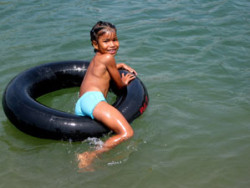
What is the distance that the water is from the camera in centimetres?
369

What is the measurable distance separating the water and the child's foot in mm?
78

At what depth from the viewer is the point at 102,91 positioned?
451cm

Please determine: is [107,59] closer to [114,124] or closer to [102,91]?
[102,91]

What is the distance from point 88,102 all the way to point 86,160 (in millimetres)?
764

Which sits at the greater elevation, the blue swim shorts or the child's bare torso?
the child's bare torso

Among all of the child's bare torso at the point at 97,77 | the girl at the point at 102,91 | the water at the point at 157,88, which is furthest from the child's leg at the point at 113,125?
the child's bare torso at the point at 97,77

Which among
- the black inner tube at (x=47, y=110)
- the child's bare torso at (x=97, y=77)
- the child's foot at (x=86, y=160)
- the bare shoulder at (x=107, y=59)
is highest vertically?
the bare shoulder at (x=107, y=59)

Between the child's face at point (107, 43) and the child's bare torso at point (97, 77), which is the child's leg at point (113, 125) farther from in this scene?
the child's face at point (107, 43)

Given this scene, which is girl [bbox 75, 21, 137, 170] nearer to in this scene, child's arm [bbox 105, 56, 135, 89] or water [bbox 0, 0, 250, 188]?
child's arm [bbox 105, 56, 135, 89]

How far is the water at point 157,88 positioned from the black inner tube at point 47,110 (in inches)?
7.2

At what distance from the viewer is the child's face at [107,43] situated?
432 cm

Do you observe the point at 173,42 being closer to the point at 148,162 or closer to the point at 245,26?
the point at 245,26

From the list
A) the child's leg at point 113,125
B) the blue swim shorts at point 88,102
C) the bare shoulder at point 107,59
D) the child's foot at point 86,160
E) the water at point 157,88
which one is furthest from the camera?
the bare shoulder at point 107,59

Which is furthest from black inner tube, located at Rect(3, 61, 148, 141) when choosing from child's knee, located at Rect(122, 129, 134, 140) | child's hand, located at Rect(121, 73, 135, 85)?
child's knee, located at Rect(122, 129, 134, 140)
